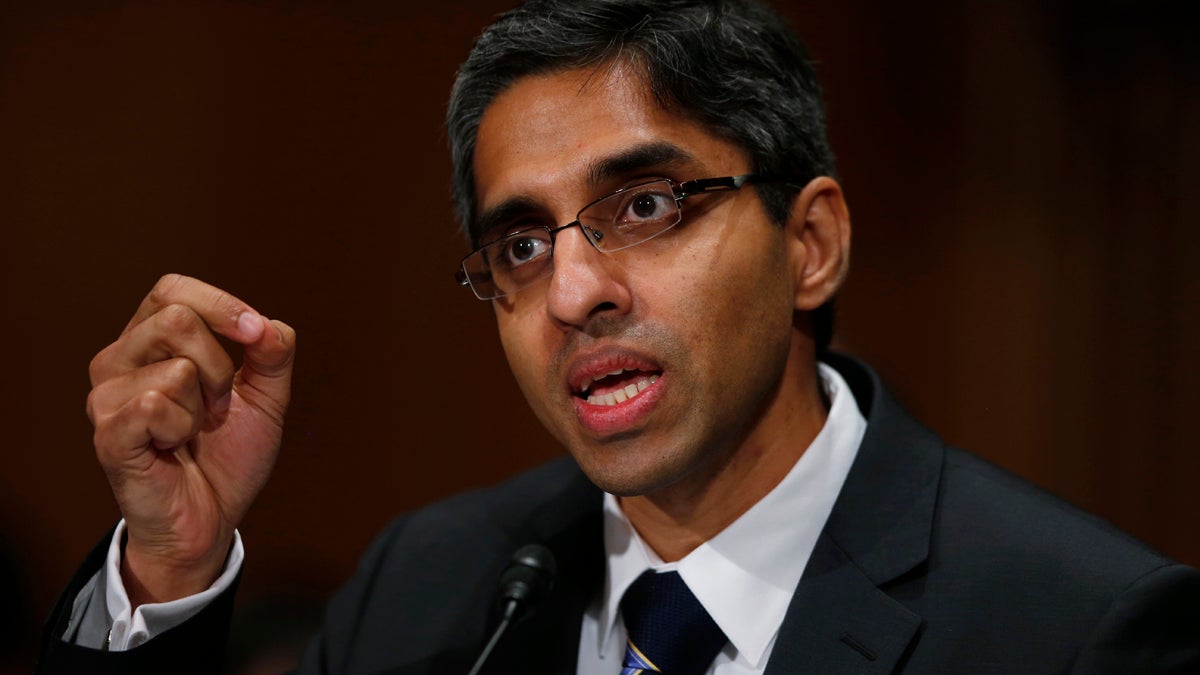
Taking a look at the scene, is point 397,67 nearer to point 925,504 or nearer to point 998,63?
point 998,63

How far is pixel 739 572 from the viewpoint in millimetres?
1658

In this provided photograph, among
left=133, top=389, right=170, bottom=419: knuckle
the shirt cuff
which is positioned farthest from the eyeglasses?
the shirt cuff

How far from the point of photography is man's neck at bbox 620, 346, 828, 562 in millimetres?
1712

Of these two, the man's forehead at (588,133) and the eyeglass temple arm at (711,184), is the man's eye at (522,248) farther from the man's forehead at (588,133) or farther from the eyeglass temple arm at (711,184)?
the eyeglass temple arm at (711,184)

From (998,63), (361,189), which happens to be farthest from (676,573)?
(998,63)

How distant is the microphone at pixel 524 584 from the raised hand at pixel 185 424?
416 millimetres

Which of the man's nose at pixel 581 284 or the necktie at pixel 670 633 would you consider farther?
the necktie at pixel 670 633

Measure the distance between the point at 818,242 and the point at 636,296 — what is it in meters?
0.42

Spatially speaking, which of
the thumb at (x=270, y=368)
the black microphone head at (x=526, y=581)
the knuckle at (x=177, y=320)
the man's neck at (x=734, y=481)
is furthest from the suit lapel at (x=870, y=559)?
the knuckle at (x=177, y=320)

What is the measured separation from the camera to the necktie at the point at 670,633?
5.35ft

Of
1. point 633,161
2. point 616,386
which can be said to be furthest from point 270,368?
point 633,161

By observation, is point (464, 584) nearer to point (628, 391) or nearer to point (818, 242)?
point (628, 391)

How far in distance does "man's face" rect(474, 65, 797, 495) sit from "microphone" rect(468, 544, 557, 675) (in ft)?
0.50

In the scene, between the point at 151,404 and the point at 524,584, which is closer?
the point at 151,404
